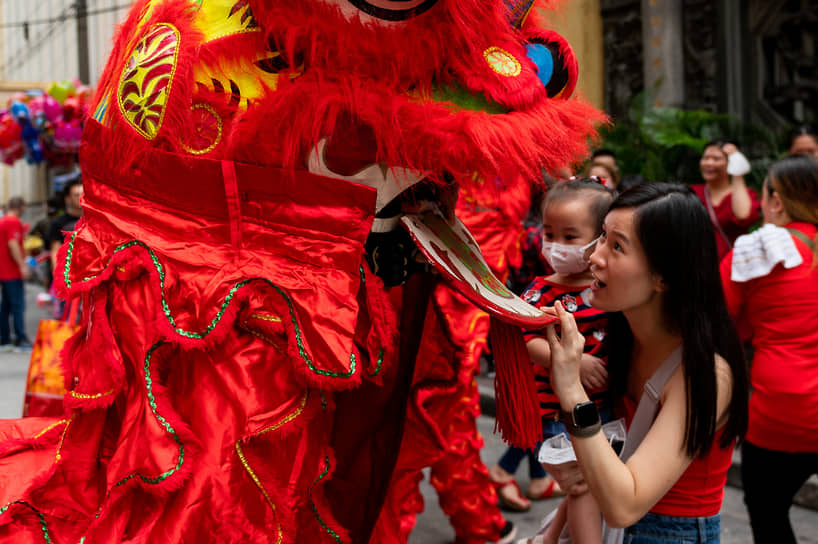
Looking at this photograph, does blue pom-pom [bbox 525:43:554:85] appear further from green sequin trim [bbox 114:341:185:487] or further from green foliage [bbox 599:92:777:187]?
green foliage [bbox 599:92:777:187]

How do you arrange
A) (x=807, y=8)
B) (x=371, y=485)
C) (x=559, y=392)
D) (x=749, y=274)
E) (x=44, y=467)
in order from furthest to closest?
(x=807, y=8) < (x=749, y=274) < (x=371, y=485) < (x=44, y=467) < (x=559, y=392)

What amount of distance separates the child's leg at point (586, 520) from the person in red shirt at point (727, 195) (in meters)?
3.33

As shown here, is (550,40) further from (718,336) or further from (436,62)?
(718,336)

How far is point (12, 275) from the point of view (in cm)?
878

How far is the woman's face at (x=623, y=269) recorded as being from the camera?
174 cm

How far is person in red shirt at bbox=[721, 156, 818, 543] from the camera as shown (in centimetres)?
279

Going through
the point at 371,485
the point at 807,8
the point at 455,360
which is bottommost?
the point at 371,485

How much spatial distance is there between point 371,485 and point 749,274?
4.85 feet

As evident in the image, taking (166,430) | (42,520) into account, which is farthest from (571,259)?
(42,520)

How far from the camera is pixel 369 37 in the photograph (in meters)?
1.88

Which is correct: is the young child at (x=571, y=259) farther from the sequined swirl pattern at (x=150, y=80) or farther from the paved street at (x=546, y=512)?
the paved street at (x=546, y=512)

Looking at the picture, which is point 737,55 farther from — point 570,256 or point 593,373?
point 593,373

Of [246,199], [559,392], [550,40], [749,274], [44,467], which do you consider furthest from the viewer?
[749,274]

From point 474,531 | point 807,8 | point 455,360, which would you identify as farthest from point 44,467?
point 807,8
